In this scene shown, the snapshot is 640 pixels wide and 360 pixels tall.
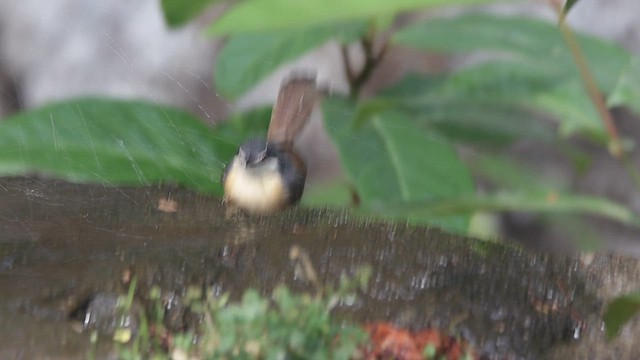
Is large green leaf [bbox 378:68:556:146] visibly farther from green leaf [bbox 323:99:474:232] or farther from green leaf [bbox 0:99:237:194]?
green leaf [bbox 0:99:237:194]

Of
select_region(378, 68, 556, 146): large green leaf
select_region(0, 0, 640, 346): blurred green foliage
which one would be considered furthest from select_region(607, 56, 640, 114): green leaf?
select_region(378, 68, 556, 146): large green leaf

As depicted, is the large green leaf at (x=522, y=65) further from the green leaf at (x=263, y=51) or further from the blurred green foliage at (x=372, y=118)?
the green leaf at (x=263, y=51)

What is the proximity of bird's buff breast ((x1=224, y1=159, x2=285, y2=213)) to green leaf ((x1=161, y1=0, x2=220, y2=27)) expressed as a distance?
0.29 metres

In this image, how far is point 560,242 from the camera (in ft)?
9.10

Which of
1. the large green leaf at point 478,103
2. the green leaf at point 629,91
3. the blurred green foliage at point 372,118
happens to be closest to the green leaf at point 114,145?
the blurred green foliage at point 372,118

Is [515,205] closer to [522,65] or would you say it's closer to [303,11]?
[303,11]

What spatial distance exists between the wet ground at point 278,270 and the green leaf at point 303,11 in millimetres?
270

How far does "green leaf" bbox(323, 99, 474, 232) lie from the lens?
1402mm

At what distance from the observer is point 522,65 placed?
1572 mm

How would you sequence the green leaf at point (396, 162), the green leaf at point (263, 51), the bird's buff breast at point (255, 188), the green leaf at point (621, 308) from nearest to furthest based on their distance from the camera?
the green leaf at point (621, 308)
the bird's buff breast at point (255, 188)
the green leaf at point (396, 162)
the green leaf at point (263, 51)

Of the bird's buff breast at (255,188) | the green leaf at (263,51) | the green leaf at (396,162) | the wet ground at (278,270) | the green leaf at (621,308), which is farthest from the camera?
the green leaf at (263,51)

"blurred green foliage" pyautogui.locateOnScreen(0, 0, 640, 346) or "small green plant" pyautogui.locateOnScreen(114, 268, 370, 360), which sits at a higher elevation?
"blurred green foliage" pyautogui.locateOnScreen(0, 0, 640, 346)

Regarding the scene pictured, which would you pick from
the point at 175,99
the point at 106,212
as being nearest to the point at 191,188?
the point at 106,212

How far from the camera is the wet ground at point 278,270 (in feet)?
3.22
